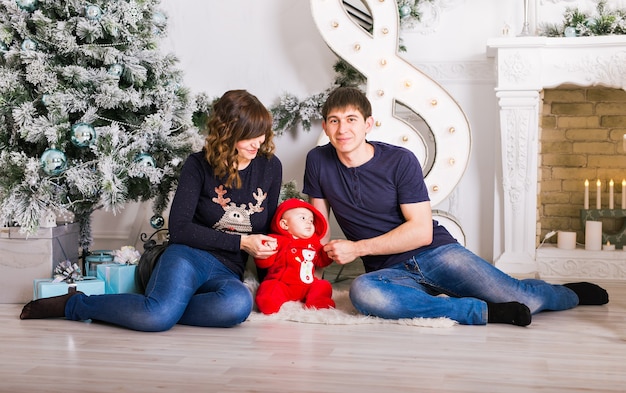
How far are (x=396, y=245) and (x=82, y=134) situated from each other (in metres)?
1.16

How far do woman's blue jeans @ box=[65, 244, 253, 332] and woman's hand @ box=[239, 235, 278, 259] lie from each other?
0.11 m

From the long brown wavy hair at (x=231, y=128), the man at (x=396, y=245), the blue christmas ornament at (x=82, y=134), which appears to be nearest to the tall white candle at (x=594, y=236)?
the man at (x=396, y=245)

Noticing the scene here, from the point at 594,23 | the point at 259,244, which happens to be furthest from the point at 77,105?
the point at 594,23

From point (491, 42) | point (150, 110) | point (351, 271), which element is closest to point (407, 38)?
point (491, 42)

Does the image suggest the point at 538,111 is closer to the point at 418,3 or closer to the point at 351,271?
the point at 418,3

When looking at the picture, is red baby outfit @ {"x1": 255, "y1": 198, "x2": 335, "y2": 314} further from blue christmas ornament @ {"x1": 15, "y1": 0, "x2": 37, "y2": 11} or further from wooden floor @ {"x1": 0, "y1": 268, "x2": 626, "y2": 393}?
blue christmas ornament @ {"x1": 15, "y1": 0, "x2": 37, "y2": 11}

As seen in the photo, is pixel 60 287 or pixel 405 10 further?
pixel 405 10

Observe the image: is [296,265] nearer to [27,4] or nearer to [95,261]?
[95,261]

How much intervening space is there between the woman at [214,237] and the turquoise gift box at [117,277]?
0.26 m

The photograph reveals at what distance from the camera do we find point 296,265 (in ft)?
8.42

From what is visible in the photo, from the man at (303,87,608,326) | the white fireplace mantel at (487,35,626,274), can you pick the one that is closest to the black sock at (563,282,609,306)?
the man at (303,87,608,326)

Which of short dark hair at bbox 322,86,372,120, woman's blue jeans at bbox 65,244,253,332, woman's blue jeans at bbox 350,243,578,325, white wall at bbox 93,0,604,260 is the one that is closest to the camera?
woman's blue jeans at bbox 65,244,253,332

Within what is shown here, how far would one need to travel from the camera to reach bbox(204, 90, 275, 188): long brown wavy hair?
244 centimetres

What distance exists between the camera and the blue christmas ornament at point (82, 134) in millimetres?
2658
